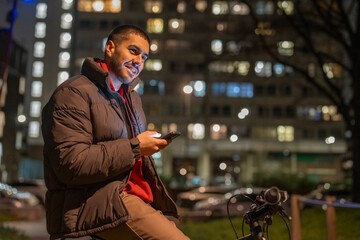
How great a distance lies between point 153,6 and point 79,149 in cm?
7229

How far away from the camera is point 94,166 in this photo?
231 centimetres

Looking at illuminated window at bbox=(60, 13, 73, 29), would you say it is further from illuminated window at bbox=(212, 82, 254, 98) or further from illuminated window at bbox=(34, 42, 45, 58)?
illuminated window at bbox=(212, 82, 254, 98)

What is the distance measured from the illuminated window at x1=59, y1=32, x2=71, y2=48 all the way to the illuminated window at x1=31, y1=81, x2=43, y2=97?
7.45m

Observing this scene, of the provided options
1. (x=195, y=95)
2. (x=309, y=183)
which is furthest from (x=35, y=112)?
(x=309, y=183)

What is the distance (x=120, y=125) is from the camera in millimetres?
2559

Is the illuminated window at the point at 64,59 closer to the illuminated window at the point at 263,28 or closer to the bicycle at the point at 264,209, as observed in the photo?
the illuminated window at the point at 263,28

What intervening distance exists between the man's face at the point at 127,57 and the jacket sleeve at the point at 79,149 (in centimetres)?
36

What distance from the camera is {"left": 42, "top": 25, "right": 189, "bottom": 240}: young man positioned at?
2311 millimetres

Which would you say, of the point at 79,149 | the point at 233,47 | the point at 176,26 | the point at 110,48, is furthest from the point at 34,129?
the point at 79,149

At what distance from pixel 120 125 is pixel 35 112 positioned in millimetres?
80148

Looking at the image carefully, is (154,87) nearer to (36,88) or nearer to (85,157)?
(36,88)

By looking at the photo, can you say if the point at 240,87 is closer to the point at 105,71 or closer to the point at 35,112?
the point at 35,112

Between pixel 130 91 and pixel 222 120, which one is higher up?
pixel 130 91

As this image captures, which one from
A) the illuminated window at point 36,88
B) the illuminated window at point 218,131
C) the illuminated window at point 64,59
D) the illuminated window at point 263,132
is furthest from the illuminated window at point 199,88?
the illuminated window at point 36,88
